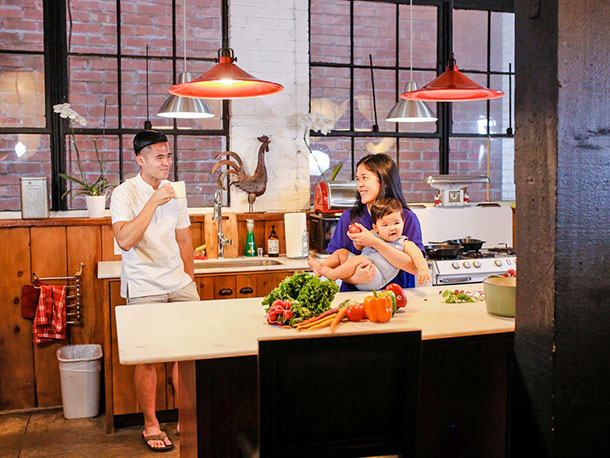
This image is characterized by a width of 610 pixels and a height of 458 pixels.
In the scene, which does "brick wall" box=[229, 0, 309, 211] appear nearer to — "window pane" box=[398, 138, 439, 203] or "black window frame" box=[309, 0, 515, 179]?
"black window frame" box=[309, 0, 515, 179]

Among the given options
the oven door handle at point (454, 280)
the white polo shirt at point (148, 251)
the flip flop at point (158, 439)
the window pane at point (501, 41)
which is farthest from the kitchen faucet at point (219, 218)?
the window pane at point (501, 41)

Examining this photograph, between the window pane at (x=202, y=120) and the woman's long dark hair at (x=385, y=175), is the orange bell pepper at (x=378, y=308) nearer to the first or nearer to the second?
the woman's long dark hair at (x=385, y=175)

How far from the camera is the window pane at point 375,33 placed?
5590mm

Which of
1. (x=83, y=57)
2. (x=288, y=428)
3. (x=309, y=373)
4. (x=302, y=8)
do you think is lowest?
(x=288, y=428)

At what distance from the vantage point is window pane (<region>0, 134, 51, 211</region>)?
15.7 feet

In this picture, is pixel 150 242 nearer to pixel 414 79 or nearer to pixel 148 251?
pixel 148 251

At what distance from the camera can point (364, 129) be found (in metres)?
5.68

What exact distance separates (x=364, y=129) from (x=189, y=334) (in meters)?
3.57

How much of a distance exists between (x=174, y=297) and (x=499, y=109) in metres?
3.58

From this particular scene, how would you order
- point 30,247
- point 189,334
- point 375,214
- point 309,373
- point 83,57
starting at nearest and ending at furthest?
point 309,373 → point 189,334 → point 375,214 → point 30,247 → point 83,57

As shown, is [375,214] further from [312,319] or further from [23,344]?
[23,344]

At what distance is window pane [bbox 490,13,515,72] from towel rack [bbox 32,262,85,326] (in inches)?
153

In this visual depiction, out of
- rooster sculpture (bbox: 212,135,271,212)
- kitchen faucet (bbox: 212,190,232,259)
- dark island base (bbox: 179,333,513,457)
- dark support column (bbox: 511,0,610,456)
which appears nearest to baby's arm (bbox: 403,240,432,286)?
dark island base (bbox: 179,333,513,457)

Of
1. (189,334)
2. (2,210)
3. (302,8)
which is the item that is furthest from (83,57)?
(189,334)
